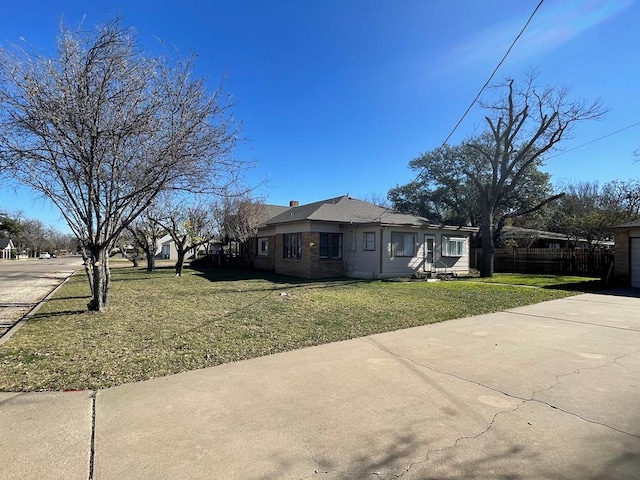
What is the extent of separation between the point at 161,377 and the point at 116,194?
542 centimetres

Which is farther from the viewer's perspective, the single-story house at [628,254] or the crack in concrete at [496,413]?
the single-story house at [628,254]

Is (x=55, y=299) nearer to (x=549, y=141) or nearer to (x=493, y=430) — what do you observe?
(x=493, y=430)

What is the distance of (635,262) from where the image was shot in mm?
16031

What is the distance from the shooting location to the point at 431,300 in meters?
11.6

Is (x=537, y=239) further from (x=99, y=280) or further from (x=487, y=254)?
(x=99, y=280)

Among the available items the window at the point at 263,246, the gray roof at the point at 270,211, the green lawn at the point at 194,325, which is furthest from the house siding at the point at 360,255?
the gray roof at the point at 270,211

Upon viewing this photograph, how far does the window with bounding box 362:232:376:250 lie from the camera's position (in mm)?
18703

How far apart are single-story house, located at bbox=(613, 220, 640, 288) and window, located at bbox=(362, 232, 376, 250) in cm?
1024

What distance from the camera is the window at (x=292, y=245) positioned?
67.3 ft

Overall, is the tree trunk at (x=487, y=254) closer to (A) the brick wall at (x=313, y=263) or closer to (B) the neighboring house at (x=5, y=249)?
(A) the brick wall at (x=313, y=263)

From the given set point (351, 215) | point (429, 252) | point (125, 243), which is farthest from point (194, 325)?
point (125, 243)

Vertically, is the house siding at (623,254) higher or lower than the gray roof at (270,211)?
lower

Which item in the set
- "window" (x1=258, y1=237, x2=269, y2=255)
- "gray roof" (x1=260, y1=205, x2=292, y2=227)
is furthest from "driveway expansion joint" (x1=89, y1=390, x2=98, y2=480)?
"gray roof" (x1=260, y1=205, x2=292, y2=227)

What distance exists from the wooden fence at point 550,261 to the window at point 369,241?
11.8 meters
